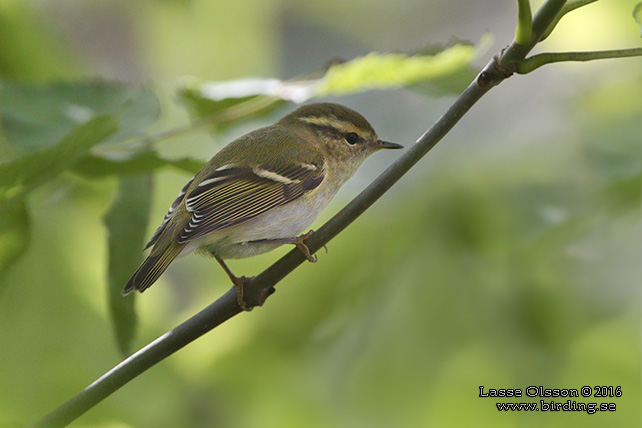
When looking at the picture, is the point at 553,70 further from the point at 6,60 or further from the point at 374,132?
the point at 6,60

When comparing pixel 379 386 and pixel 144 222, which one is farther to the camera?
pixel 379 386

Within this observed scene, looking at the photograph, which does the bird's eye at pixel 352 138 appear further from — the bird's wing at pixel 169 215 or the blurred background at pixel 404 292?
the bird's wing at pixel 169 215

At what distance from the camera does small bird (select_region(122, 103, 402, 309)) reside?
50.1 inches

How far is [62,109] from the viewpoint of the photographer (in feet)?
3.85

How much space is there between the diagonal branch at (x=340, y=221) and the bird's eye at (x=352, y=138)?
96 cm

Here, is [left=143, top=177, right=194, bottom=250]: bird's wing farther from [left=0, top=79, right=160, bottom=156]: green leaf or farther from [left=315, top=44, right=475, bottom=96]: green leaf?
[left=315, top=44, right=475, bottom=96]: green leaf

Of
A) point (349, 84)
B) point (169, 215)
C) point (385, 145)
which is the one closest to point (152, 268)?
point (169, 215)

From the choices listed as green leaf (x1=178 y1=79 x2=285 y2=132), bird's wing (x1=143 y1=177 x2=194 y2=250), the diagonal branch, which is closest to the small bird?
bird's wing (x1=143 y1=177 x2=194 y2=250)

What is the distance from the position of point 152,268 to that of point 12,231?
21 centimetres

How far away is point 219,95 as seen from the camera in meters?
1.24

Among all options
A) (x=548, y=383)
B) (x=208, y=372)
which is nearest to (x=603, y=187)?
(x=548, y=383)

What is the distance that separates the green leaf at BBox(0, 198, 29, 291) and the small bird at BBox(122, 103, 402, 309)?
0.18 metres

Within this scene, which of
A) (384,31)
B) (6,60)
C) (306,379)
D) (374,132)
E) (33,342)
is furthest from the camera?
(384,31)

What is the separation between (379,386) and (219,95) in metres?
0.62
